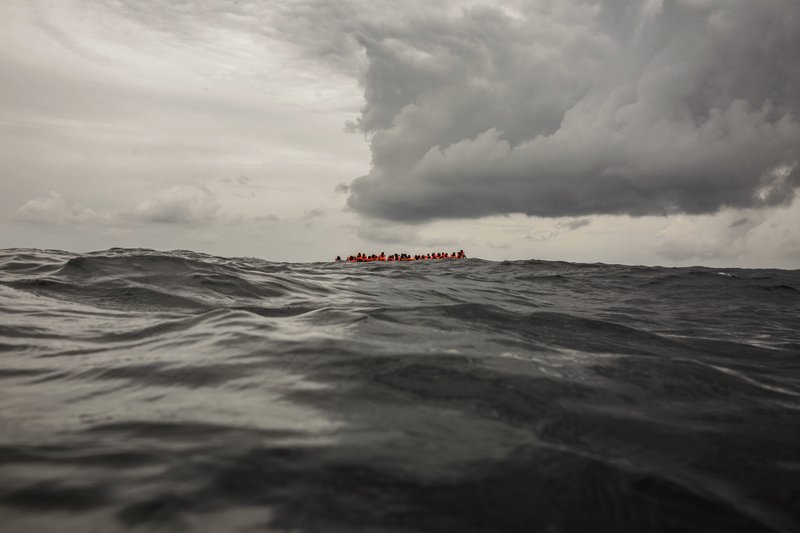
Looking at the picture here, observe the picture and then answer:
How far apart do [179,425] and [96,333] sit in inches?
133

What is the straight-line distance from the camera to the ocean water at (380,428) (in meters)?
1.90

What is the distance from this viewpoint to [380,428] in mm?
2678

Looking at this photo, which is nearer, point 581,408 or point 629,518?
point 629,518

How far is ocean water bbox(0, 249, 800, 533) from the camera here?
6.25 ft

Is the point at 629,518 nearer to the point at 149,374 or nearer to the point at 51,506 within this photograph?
the point at 51,506

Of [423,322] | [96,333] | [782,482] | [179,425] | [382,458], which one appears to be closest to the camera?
[382,458]

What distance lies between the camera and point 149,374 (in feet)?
12.0

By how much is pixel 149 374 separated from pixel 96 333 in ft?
7.05

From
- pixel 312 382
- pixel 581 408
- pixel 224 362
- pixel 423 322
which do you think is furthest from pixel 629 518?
pixel 423 322

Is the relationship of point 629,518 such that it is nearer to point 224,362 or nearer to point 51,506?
point 51,506

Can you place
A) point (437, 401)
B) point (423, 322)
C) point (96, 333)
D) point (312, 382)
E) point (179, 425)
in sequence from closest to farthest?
point (179, 425) < point (437, 401) < point (312, 382) < point (96, 333) < point (423, 322)

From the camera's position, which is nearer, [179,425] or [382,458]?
[382,458]

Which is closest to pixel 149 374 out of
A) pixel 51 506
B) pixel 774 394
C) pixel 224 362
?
pixel 224 362

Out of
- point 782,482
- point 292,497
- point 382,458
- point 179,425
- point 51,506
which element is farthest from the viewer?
point 179,425
